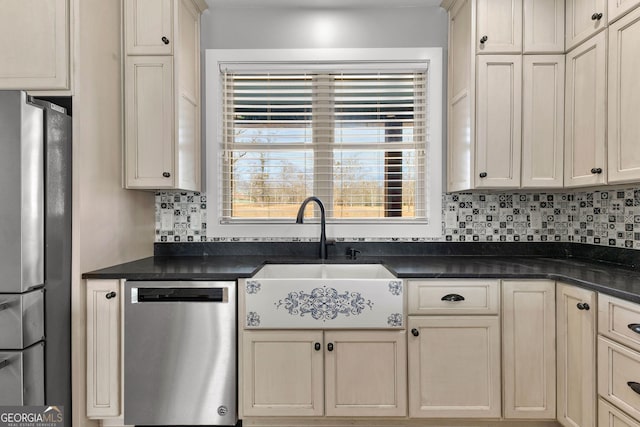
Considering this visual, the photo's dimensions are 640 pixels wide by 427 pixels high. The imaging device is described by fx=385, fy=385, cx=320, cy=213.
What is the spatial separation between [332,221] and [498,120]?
1.19 meters

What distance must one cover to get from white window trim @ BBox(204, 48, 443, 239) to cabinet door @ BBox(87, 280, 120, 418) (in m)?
0.81

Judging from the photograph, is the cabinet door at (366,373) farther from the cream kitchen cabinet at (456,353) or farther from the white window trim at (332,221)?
the white window trim at (332,221)

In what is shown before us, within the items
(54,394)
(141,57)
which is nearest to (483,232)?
(141,57)

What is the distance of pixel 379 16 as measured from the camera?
8.52ft

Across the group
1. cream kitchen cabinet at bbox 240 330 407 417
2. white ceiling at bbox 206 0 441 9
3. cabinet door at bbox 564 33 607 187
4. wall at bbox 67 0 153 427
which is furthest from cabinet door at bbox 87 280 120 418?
cabinet door at bbox 564 33 607 187

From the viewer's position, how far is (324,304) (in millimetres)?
1923

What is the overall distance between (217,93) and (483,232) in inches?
79.8

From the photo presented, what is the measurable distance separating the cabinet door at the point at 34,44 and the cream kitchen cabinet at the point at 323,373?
1.59m

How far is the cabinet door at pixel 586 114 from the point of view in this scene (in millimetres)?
1946

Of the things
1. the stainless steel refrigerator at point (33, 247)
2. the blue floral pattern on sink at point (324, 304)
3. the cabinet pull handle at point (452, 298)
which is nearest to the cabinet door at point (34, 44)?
the stainless steel refrigerator at point (33, 247)

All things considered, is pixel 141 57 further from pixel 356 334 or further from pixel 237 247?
pixel 356 334

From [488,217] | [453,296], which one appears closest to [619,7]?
[488,217]

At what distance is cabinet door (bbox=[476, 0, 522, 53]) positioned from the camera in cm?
220

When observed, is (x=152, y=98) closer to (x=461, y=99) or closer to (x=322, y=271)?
(x=322, y=271)
